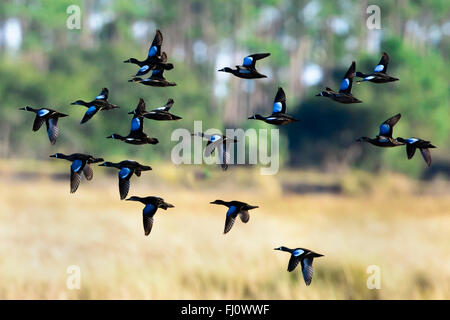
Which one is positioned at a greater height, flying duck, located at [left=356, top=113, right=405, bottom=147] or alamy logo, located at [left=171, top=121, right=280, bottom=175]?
alamy logo, located at [left=171, top=121, right=280, bottom=175]

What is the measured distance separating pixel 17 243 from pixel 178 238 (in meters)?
4.34

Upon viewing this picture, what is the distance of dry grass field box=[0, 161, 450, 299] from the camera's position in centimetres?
1469

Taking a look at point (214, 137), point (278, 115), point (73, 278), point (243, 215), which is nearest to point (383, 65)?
point (278, 115)

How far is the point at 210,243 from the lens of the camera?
19.1m

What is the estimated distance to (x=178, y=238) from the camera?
18703 millimetres

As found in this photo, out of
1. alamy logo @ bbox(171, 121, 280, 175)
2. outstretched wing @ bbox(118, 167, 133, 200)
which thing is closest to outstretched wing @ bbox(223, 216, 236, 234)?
outstretched wing @ bbox(118, 167, 133, 200)

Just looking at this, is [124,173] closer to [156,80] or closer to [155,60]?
[156,80]

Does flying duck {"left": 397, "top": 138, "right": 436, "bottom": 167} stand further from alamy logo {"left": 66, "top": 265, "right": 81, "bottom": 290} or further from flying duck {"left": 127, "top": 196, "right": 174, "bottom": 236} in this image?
alamy logo {"left": 66, "top": 265, "right": 81, "bottom": 290}

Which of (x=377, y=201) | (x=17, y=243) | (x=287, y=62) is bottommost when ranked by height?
(x=17, y=243)

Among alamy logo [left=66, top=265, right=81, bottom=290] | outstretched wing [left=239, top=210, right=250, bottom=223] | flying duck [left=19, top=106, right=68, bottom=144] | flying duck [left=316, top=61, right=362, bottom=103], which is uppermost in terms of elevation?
flying duck [left=316, top=61, right=362, bottom=103]

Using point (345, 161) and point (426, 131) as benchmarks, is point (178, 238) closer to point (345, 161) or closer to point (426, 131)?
point (345, 161)

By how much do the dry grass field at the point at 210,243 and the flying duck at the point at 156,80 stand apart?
18.8 ft

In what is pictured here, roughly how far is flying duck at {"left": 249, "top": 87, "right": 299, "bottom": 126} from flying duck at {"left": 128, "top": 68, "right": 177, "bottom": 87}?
0.85 m

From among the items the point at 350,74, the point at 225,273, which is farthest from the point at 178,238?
the point at 350,74
